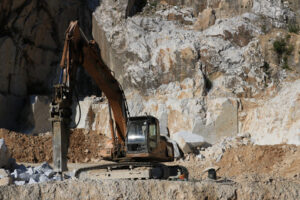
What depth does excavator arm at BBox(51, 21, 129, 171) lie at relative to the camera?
32.4ft

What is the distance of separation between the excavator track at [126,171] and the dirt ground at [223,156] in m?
2.68

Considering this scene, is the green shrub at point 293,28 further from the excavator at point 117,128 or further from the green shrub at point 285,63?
the excavator at point 117,128

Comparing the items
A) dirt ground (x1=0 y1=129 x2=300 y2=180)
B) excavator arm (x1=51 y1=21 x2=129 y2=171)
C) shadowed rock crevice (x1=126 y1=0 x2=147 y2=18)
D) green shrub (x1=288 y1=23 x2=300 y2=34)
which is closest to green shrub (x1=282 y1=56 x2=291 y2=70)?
green shrub (x1=288 y1=23 x2=300 y2=34)

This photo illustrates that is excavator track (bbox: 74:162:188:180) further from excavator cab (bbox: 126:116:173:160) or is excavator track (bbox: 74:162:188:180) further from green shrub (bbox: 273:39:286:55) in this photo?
green shrub (bbox: 273:39:286:55)

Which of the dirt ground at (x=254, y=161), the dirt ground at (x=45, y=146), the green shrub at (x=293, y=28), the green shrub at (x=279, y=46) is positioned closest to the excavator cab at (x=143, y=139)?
the dirt ground at (x=254, y=161)

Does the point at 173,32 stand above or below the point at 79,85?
above

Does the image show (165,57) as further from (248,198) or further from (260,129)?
(248,198)

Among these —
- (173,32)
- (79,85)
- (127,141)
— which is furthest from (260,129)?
(79,85)

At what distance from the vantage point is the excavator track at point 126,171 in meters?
10.1

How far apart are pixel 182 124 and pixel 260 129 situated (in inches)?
178

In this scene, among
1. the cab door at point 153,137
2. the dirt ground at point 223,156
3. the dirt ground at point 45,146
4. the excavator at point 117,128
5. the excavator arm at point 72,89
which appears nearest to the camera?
the excavator arm at point 72,89

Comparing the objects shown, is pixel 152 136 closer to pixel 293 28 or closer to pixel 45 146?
pixel 45 146

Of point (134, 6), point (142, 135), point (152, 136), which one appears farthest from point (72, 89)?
point (134, 6)

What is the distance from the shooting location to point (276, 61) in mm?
25703
